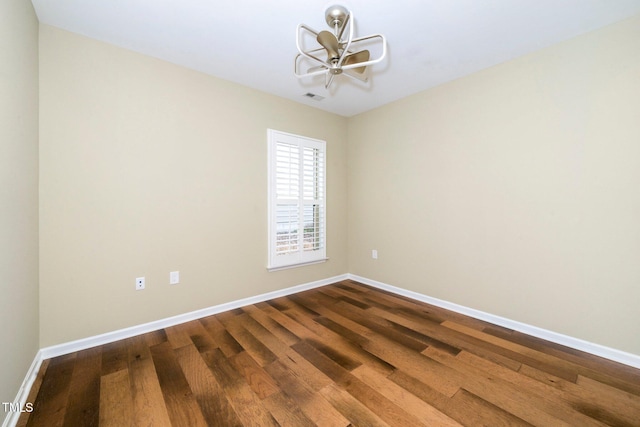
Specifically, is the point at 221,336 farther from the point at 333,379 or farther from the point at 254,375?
the point at 333,379

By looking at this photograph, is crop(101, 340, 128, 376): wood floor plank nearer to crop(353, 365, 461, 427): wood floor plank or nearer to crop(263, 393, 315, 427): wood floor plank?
crop(263, 393, 315, 427): wood floor plank

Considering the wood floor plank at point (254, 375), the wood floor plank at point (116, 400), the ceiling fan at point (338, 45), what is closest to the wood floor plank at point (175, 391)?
the wood floor plank at point (116, 400)

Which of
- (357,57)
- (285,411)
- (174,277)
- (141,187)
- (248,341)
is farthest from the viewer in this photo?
(174,277)

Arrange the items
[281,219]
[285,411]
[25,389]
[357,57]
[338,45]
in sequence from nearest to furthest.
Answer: [285,411] → [25,389] → [338,45] → [357,57] → [281,219]

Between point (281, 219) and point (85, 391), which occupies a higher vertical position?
→ point (281, 219)

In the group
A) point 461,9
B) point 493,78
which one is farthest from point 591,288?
point 461,9

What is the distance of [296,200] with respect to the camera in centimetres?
335

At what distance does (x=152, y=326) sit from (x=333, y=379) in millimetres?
1771

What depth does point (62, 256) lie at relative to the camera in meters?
1.99

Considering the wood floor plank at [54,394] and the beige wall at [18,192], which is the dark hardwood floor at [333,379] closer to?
the wood floor plank at [54,394]

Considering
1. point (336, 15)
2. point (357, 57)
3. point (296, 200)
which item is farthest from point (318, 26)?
point (296, 200)

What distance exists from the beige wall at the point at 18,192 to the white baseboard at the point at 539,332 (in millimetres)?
3352

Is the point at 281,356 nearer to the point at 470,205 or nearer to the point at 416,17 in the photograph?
the point at 470,205

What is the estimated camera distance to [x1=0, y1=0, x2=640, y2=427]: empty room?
60.8 inches
